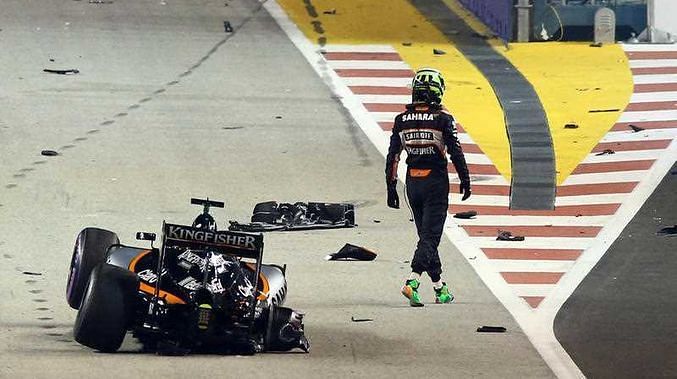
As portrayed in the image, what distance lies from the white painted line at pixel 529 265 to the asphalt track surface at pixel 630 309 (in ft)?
1.12

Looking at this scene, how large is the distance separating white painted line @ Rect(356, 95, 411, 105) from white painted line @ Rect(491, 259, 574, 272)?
816 centimetres

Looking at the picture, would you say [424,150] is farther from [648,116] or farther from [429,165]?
[648,116]

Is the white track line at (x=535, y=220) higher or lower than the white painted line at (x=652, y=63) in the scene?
lower

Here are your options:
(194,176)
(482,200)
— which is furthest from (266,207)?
(482,200)

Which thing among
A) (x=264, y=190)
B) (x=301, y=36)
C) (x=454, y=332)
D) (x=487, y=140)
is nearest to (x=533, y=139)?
(x=487, y=140)

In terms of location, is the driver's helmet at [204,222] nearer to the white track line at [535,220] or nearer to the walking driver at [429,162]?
the walking driver at [429,162]

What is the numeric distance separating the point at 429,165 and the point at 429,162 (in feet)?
0.10

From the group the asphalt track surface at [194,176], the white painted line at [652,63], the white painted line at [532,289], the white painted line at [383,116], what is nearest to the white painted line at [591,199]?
the asphalt track surface at [194,176]

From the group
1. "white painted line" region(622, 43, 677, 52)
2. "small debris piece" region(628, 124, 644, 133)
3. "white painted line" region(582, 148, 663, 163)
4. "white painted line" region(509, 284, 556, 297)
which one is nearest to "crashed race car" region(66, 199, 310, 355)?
"white painted line" region(509, 284, 556, 297)

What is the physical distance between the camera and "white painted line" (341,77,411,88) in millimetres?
27688

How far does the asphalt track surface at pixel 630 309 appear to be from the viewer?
14.0m

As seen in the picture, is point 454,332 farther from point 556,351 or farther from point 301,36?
point 301,36

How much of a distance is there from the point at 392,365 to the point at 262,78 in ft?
48.1

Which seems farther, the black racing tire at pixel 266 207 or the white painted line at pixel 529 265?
the black racing tire at pixel 266 207
